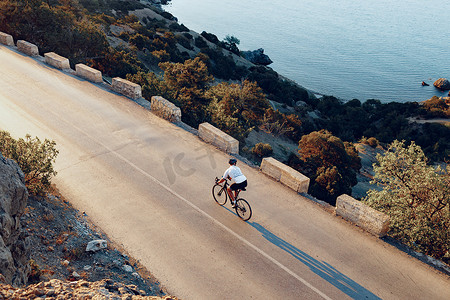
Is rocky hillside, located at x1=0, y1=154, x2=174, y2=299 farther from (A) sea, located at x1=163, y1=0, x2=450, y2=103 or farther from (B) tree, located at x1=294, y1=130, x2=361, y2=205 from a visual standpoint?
(A) sea, located at x1=163, y1=0, x2=450, y2=103

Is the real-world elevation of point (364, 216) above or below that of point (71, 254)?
above

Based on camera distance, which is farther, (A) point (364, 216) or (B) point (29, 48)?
(B) point (29, 48)

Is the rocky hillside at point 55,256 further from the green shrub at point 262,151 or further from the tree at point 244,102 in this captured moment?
the tree at point 244,102

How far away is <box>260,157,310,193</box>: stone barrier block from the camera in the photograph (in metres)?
10.9

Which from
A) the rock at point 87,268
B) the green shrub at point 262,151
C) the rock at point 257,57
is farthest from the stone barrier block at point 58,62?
the rock at point 257,57

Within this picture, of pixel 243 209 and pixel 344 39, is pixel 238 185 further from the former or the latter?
pixel 344 39

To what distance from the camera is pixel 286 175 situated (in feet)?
36.6

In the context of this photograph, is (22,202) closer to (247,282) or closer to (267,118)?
(247,282)

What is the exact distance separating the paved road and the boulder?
2834 mm

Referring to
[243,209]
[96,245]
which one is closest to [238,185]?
[243,209]

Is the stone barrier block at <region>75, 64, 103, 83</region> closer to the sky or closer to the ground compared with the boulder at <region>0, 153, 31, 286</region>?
closer to the sky

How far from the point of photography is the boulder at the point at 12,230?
4859 mm

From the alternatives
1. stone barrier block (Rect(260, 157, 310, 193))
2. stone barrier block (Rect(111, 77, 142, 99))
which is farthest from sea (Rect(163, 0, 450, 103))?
stone barrier block (Rect(260, 157, 310, 193))

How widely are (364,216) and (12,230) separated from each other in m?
8.70
